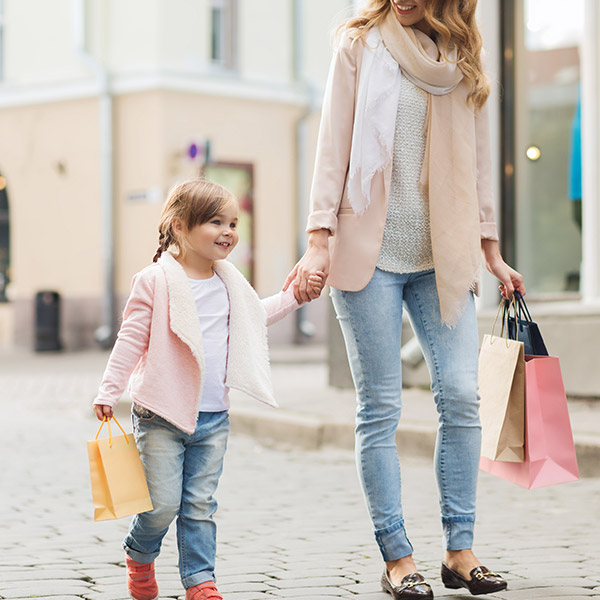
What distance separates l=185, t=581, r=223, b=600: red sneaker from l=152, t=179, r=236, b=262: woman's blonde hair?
0.94 metres

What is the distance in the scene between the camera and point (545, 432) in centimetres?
362

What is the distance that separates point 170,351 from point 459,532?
990 millimetres

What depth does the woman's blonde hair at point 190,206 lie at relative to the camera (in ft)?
11.3

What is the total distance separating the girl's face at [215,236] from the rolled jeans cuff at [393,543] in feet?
3.00

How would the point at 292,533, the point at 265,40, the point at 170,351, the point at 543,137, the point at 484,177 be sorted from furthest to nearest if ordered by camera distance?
the point at 265,40 < the point at 543,137 < the point at 292,533 < the point at 484,177 < the point at 170,351

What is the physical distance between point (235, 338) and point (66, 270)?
1608cm

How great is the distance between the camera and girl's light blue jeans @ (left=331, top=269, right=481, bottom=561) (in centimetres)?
356

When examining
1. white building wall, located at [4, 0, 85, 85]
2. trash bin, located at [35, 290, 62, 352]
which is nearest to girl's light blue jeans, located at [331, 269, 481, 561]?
trash bin, located at [35, 290, 62, 352]

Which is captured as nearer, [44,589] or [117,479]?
[117,479]

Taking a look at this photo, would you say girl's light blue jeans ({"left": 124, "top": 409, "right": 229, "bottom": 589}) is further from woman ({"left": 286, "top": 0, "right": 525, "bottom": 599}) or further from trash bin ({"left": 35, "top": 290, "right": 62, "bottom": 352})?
trash bin ({"left": 35, "top": 290, "right": 62, "bottom": 352})

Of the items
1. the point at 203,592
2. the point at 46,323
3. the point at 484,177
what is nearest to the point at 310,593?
the point at 203,592

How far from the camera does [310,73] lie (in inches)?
776

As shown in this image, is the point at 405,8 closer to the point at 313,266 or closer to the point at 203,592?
the point at 313,266

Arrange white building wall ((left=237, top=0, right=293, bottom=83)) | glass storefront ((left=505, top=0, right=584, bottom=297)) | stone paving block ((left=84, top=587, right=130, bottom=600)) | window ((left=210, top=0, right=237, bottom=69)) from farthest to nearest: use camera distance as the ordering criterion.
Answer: white building wall ((left=237, top=0, right=293, bottom=83)) → window ((left=210, top=0, right=237, bottom=69)) → glass storefront ((left=505, top=0, right=584, bottom=297)) → stone paving block ((left=84, top=587, right=130, bottom=600))
